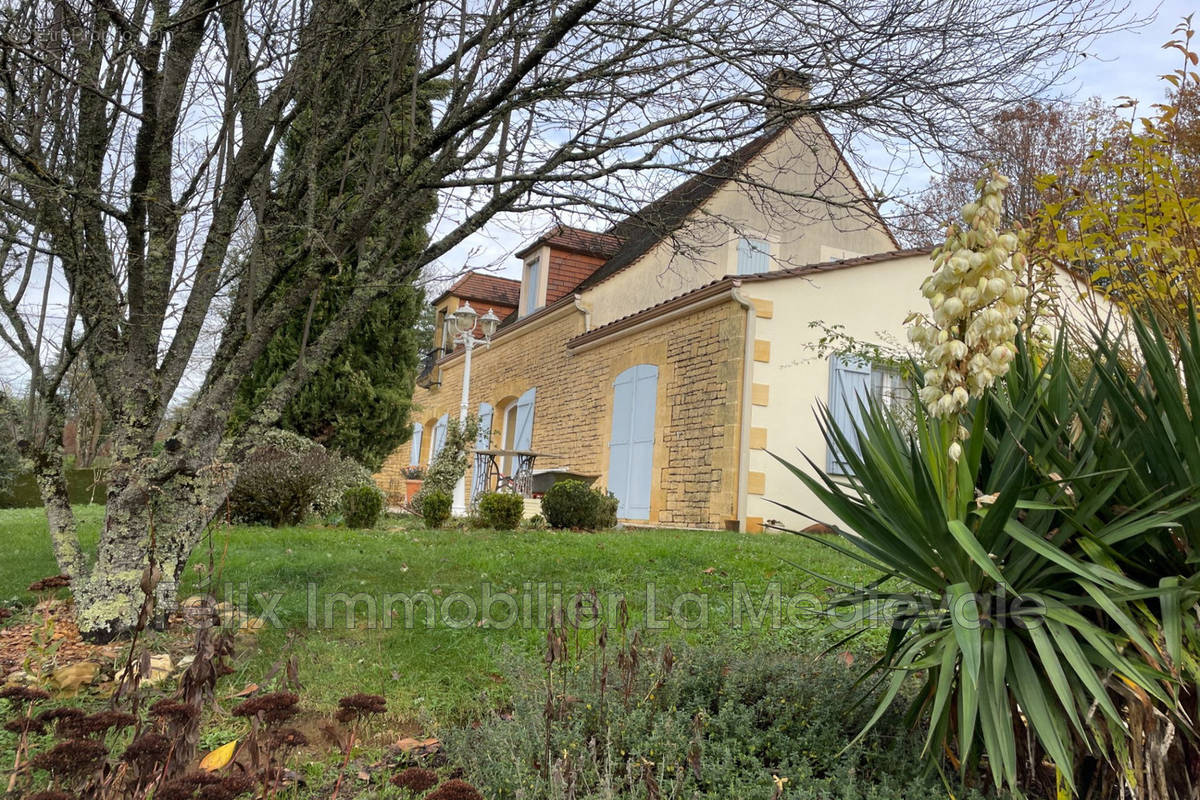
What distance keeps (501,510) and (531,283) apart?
8.76m

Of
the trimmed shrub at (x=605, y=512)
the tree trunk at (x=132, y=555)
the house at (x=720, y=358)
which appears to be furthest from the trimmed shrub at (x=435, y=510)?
the tree trunk at (x=132, y=555)

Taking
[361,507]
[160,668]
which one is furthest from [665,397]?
[160,668]

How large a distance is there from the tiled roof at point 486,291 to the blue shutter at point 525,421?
5.85 metres

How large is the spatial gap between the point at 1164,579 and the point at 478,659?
A: 9.82 ft

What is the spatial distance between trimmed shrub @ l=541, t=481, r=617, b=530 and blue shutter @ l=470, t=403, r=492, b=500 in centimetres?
488

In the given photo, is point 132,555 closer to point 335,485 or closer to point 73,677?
point 73,677

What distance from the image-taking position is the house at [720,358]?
33.2ft

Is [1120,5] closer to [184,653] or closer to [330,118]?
[330,118]

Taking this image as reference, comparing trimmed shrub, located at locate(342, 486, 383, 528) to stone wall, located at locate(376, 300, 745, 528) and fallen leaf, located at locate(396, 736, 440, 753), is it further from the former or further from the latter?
fallen leaf, located at locate(396, 736, 440, 753)

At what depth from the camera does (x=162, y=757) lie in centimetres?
167

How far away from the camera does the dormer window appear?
16.9m

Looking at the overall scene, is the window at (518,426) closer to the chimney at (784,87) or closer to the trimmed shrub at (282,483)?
the trimmed shrub at (282,483)

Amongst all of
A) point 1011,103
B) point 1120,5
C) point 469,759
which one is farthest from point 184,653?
point 1120,5

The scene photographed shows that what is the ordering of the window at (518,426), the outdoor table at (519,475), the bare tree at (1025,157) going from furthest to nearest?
the window at (518,426) → the outdoor table at (519,475) → the bare tree at (1025,157)
